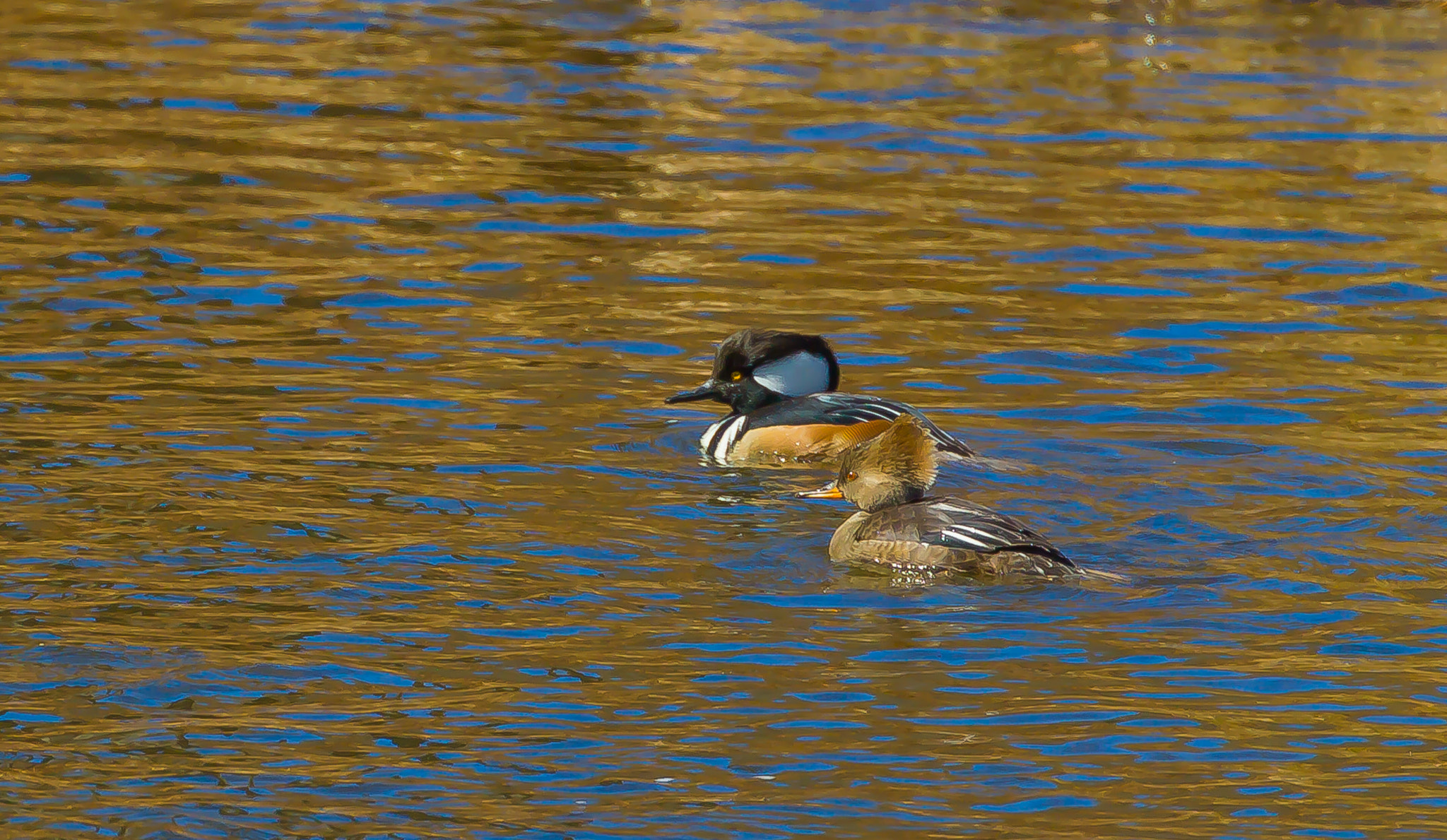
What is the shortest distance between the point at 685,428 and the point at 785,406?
21.4 inches

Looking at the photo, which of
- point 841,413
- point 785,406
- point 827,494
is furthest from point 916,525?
point 785,406

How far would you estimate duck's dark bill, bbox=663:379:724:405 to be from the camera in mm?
10547

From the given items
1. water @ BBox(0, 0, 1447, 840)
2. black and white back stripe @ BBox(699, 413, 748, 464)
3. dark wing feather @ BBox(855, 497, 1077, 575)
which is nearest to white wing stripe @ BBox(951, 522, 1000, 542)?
dark wing feather @ BBox(855, 497, 1077, 575)

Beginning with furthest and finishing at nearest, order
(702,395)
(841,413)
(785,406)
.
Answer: (702,395) → (785,406) → (841,413)

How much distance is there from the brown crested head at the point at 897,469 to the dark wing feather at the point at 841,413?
85cm

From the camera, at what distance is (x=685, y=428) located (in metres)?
10.7

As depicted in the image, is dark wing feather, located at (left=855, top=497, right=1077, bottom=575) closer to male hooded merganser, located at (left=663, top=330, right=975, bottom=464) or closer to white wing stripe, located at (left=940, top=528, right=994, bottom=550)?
white wing stripe, located at (left=940, top=528, right=994, bottom=550)

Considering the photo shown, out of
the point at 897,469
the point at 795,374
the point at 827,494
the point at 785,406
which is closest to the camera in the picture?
the point at 897,469

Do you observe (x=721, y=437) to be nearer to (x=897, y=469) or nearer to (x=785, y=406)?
(x=785, y=406)

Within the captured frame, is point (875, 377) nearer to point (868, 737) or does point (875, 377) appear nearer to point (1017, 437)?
point (1017, 437)

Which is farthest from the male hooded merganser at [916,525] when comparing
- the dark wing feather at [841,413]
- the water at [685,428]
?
the dark wing feather at [841,413]

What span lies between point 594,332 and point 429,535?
378 cm

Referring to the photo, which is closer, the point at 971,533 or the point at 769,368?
the point at 971,533

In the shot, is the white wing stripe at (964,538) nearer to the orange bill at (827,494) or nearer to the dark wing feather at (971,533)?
the dark wing feather at (971,533)
